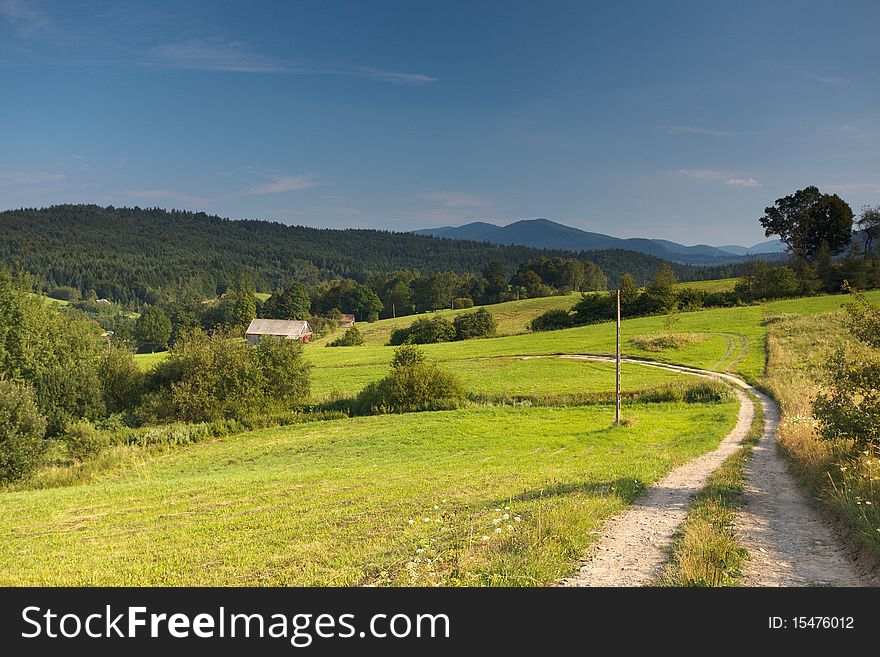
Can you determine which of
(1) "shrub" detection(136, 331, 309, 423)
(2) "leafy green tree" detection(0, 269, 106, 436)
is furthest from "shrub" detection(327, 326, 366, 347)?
(2) "leafy green tree" detection(0, 269, 106, 436)

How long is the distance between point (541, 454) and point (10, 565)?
18549mm

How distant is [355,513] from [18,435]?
22.7 m

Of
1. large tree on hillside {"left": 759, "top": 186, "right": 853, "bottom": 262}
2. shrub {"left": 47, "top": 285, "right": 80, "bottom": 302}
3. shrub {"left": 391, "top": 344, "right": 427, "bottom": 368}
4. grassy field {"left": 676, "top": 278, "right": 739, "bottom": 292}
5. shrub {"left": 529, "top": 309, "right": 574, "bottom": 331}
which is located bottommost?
shrub {"left": 391, "top": 344, "right": 427, "bottom": 368}

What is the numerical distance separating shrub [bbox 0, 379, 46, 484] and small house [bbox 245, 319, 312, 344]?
3104 inches

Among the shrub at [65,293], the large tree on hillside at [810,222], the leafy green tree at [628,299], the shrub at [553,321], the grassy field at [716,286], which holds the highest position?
the large tree on hillside at [810,222]

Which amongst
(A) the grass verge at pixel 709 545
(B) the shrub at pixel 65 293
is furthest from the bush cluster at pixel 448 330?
(B) the shrub at pixel 65 293

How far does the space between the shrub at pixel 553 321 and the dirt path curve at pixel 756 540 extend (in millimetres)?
70714

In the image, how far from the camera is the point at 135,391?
45.0 meters

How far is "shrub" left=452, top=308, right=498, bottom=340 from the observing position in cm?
8919

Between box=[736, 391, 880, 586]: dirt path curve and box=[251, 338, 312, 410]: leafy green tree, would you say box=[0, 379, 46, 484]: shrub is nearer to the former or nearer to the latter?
box=[251, 338, 312, 410]: leafy green tree

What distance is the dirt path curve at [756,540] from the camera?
7.62 m

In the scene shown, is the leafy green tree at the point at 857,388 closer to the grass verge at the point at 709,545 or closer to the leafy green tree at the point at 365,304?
the grass verge at the point at 709,545

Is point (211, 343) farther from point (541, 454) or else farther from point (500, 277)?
point (500, 277)
